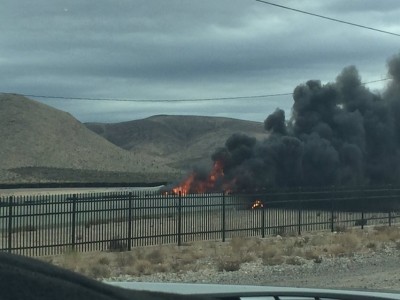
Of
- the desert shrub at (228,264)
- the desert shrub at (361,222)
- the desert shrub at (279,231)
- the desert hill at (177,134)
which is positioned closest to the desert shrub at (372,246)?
the desert shrub at (279,231)

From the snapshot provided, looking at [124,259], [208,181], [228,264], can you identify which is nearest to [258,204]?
[124,259]

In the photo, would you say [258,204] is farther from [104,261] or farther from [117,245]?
[104,261]

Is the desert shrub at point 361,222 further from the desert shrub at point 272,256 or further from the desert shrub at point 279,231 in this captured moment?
the desert shrub at point 272,256

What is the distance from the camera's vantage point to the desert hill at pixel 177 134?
6727 inches

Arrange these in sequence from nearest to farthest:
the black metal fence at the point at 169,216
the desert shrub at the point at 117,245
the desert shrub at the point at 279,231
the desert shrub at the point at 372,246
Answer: the black metal fence at the point at 169,216 < the desert shrub at the point at 117,245 < the desert shrub at the point at 372,246 < the desert shrub at the point at 279,231

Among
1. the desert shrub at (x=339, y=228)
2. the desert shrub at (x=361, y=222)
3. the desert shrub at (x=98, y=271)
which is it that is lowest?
the desert shrub at (x=98, y=271)

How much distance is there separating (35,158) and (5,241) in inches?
3738

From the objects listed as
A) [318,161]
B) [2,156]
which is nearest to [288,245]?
[318,161]

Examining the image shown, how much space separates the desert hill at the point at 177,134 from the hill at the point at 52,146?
30.7 metres

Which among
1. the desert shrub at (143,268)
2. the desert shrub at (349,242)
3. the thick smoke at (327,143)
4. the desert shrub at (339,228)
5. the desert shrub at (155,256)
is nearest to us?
the desert shrub at (143,268)

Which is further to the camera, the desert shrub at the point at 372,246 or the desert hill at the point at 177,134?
the desert hill at the point at 177,134

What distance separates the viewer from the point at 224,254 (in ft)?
74.6

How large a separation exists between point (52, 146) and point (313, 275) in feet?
349

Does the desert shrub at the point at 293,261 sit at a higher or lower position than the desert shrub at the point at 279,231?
lower
